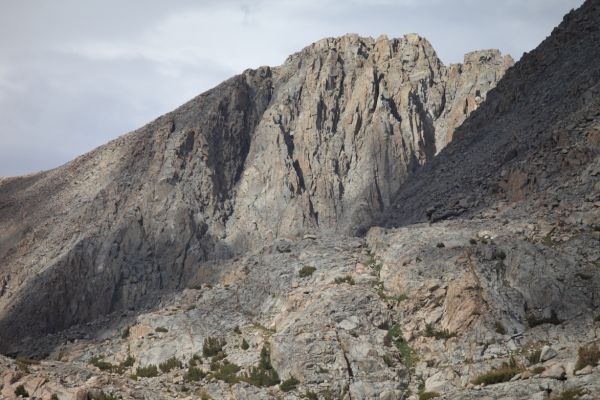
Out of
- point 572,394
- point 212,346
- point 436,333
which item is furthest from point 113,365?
point 572,394

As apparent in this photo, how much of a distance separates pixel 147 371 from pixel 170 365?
180cm

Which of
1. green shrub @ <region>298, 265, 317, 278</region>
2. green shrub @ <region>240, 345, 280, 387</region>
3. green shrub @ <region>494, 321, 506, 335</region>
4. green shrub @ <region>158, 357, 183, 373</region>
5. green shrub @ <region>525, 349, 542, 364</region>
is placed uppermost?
green shrub @ <region>298, 265, 317, 278</region>

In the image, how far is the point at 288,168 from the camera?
387 ft

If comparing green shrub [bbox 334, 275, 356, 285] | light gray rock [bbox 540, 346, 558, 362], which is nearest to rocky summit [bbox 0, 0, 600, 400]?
green shrub [bbox 334, 275, 356, 285]

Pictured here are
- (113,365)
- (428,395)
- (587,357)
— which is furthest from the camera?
(113,365)

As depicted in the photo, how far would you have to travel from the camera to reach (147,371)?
2462 inches

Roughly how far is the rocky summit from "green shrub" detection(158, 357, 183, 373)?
0.19m

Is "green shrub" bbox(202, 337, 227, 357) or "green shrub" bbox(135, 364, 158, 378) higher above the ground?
"green shrub" bbox(202, 337, 227, 357)

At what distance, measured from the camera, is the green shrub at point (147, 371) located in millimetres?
61875

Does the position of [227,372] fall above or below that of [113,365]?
below

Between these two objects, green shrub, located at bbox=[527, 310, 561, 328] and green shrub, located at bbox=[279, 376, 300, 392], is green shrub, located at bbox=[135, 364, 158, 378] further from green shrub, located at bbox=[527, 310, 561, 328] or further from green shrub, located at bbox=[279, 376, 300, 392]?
green shrub, located at bbox=[527, 310, 561, 328]

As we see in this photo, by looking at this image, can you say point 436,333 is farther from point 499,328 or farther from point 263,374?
point 263,374

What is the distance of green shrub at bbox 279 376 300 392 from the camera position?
5481 centimetres

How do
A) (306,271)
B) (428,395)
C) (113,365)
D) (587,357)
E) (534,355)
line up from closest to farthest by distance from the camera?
(587,357)
(428,395)
(534,355)
(113,365)
(306,271)
